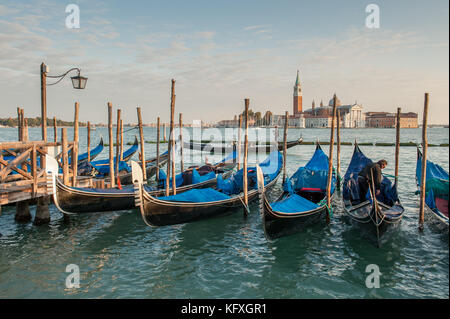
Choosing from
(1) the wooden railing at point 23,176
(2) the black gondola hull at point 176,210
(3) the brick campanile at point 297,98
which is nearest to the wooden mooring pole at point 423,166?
(2) the black gondola hull at point 176,210

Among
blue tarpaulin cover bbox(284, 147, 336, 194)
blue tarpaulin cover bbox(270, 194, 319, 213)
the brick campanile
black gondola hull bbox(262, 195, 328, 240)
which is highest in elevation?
the brick campanile

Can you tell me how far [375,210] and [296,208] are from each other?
139cm

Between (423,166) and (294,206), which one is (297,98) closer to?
(423,166)

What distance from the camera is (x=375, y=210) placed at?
5352 mm

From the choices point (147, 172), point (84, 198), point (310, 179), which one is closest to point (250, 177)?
point (310, 179)

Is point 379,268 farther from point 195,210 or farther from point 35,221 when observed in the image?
point 35,221

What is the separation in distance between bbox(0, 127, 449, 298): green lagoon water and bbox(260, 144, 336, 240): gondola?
0.30 m

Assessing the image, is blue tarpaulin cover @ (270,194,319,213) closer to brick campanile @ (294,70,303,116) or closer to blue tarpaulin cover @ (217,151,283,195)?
blue tarpaulin cover @ (217,151,283,195)

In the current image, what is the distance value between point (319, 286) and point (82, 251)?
388 cm

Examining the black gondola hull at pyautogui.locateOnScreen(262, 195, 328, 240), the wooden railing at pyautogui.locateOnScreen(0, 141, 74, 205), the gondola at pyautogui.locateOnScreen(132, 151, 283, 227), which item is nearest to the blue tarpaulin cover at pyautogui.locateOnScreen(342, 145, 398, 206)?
the black gondola hull at pyautogui.locateOnScreen(262, 195, 328, 240)

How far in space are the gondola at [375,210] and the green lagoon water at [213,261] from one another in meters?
0.30

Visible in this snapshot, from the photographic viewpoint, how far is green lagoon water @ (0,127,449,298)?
4.42m
